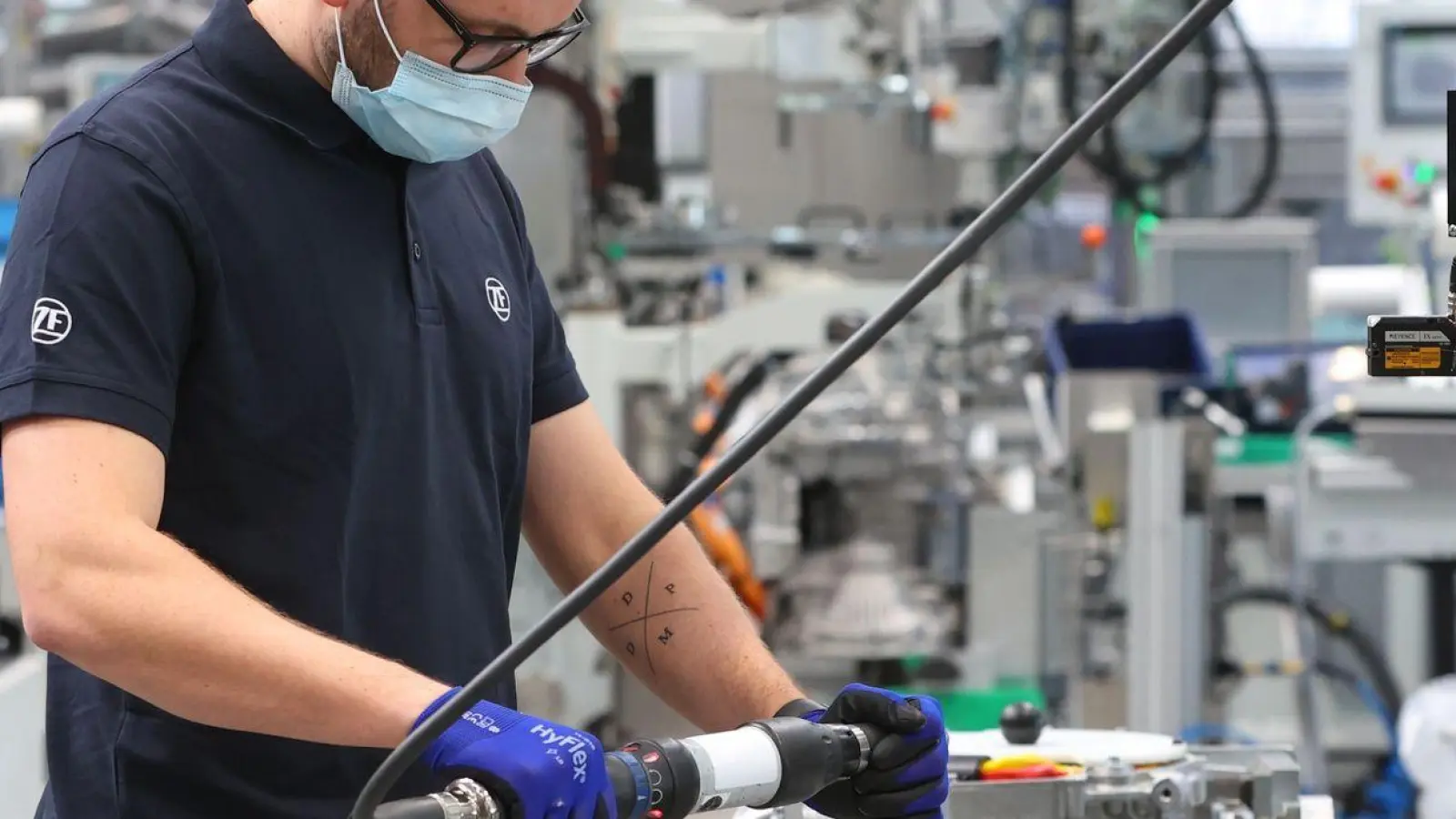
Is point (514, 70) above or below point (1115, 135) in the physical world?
above

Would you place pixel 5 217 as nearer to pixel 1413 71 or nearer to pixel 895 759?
pixel 1413 71

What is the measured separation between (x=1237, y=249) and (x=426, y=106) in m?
4.36

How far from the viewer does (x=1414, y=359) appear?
4.07ft

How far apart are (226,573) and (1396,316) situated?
77cm

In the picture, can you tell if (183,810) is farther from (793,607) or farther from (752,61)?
(752,61)

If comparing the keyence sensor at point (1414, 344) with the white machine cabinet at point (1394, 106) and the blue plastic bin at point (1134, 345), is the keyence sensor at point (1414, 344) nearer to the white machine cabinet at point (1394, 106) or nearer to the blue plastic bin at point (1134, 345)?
the blue plastic bin at point (1134, 345)

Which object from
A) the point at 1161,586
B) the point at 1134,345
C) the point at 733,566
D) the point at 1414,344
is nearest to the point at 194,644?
the point at 1414,344

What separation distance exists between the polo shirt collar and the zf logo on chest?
0.57 ft

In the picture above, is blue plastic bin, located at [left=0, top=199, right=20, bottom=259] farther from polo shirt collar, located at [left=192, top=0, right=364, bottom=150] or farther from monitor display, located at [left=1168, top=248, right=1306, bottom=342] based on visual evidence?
monitor display, located at [left=1168, top=248, right=1306, bottom=342]

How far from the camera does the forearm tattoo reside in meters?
1.55

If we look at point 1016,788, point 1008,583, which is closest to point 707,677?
point 1016,788

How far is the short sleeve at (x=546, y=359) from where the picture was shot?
1.58 metres

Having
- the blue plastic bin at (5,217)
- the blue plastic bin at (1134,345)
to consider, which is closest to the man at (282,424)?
the blue plastic bin at (5,217)

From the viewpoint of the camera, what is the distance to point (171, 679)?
1.15 meters
